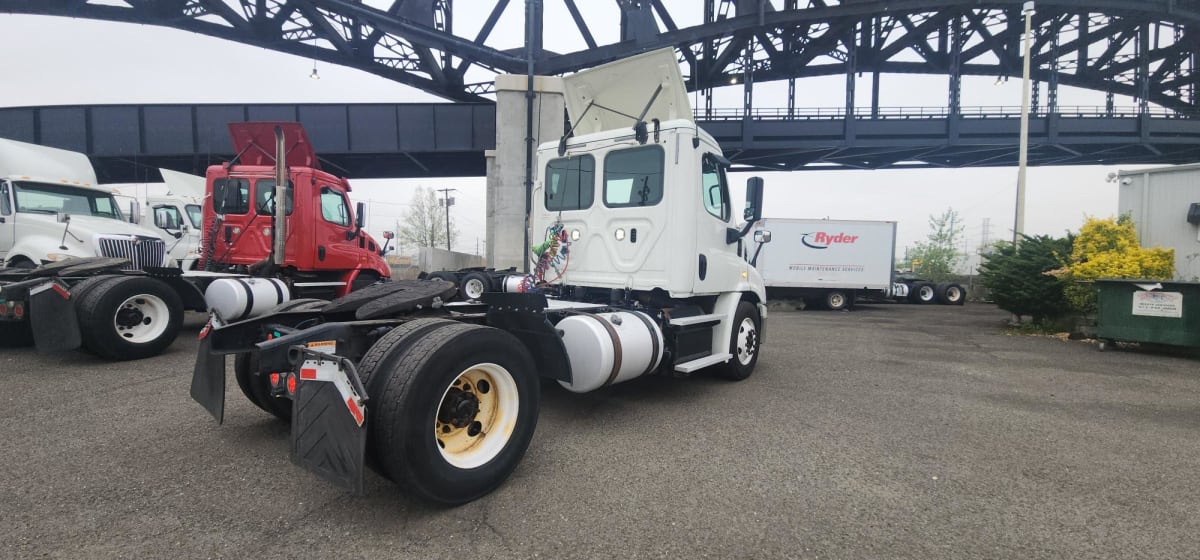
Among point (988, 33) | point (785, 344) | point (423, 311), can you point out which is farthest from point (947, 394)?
point (988, 33)

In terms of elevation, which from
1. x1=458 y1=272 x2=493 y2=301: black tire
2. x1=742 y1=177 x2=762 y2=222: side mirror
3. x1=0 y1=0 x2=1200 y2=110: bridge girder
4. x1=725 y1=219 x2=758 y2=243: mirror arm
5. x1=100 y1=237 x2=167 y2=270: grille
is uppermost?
x1=0 y1=0 x2=1200 y2=110: bridge girder

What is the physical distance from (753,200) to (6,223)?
11.6 meters

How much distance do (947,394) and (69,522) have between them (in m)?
7.25

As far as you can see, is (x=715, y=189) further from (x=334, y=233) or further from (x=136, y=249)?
(x=136, y=249)

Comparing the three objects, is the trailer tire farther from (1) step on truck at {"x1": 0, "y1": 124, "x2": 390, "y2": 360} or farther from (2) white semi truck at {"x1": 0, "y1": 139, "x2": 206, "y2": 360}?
(2) white semi truck at {"x1": 0, "y1": 139, "x2": 206, "y2": 360}

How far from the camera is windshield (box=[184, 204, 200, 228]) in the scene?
12.6m

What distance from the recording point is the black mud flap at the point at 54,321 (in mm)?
5544

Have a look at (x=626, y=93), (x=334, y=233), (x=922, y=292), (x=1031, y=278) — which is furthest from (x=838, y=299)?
(x=334, y=233)

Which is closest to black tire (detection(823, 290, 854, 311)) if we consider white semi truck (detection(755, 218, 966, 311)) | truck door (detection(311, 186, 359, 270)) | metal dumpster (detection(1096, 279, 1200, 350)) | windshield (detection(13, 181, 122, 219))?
white semi truck (detection(755, 218, 966, 311))

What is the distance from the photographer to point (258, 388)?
3836mm

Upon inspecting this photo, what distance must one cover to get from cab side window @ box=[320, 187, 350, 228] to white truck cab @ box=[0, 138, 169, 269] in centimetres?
276

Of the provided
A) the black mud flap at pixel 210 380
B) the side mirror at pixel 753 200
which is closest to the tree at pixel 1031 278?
the side mirror at pixel 753 200

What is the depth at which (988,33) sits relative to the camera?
98.4ft

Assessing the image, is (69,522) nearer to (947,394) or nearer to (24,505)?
(24,505)
